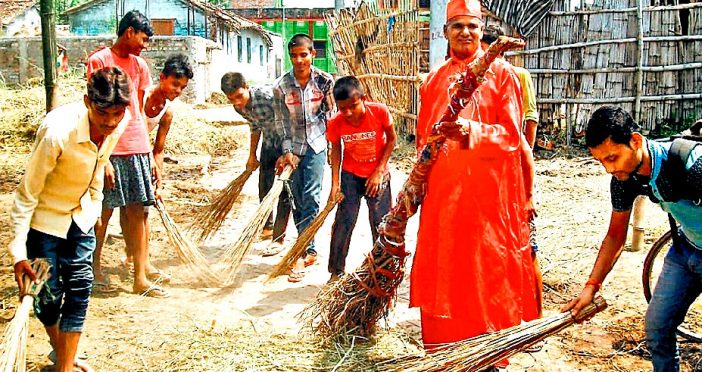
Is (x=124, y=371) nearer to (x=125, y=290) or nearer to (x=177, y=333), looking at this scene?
(x=177, y=333)

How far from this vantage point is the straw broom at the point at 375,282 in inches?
121

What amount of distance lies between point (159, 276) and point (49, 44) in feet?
5.58

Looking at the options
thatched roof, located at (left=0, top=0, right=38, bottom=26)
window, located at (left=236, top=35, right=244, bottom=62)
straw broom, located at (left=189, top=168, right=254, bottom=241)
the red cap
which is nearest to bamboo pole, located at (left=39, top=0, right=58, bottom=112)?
straw broom, located at (left=189, top=168, right=254, bottom=241)

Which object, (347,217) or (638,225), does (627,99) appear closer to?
(638,225)

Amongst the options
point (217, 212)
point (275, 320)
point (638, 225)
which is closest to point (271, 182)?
point (217, 212)

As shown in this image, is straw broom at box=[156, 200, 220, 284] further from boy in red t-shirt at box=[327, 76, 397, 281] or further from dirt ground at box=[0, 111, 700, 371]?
boy in red t-shirt at box=[327, 76, 397, 281]

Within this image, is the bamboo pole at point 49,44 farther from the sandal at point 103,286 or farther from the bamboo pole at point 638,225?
the bamboo pole at point 638,225

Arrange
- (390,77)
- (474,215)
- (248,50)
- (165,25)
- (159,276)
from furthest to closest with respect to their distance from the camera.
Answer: (248,50) < (165,25) < (390,77) < (159,276) < (474,215)

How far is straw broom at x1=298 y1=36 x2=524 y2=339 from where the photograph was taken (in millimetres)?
3084

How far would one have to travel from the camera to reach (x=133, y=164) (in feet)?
14.2

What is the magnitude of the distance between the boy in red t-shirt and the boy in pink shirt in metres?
1.20

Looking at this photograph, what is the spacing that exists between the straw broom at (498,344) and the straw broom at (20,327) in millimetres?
1541

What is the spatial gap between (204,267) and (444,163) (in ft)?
7.49

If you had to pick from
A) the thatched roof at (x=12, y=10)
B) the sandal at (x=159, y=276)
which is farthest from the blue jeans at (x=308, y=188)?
the thatched roof at (x=12, y=10)
